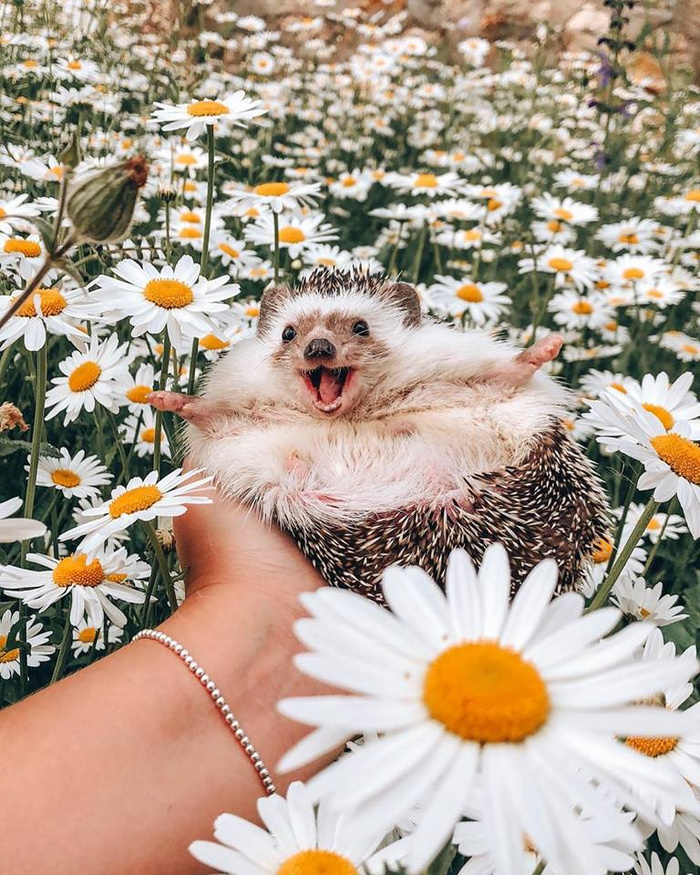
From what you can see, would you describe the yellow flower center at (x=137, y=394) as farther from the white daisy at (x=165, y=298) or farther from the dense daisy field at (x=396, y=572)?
the white daisy at (x=165, y=298)

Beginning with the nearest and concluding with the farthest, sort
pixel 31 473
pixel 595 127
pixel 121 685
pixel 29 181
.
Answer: pixel 121 685
pixel 31 473
pixel 29 181
pixel 595 127

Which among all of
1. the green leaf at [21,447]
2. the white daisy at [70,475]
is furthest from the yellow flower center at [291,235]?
the green leaf at [21,447]

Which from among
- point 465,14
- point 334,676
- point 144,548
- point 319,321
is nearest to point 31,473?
point 144,548

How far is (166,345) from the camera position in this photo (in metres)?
1.67

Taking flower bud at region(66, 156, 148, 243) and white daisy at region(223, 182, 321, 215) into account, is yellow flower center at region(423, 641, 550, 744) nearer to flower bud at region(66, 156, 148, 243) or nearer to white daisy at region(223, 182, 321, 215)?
flower bud at region(66, 156, 148, 243)

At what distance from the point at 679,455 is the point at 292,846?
876 millimetres

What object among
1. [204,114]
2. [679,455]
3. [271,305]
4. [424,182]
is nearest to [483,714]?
[679,455]

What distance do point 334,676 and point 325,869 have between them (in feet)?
1.15

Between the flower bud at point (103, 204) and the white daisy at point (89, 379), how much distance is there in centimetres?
100

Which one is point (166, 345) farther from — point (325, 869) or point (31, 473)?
point (325, 869)

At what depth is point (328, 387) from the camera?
6.06ft

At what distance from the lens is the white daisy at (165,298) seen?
164 centimetres

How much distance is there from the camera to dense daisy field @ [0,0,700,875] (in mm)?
601

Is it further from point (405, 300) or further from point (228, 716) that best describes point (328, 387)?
point (228, 716)
